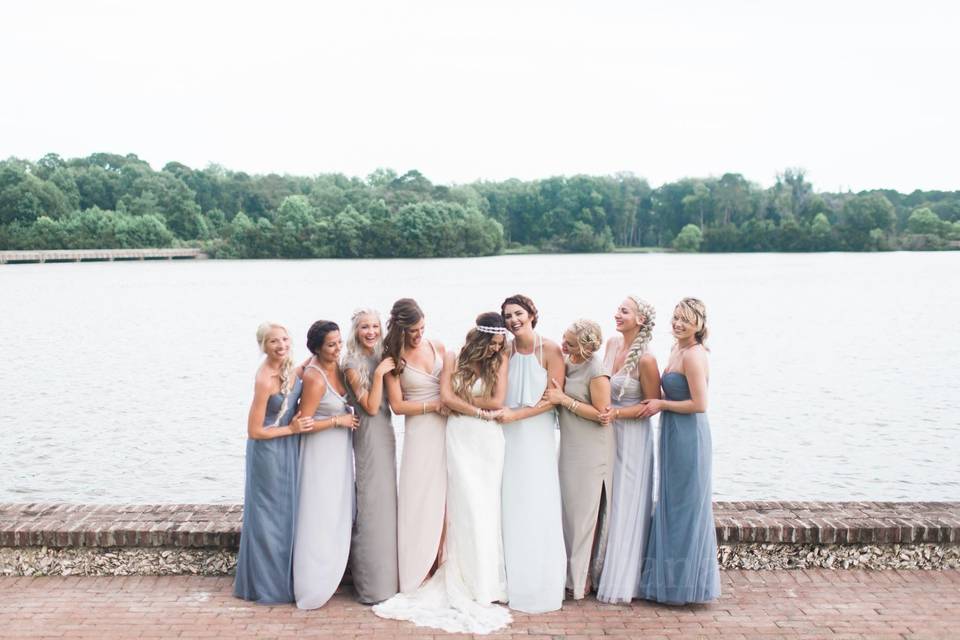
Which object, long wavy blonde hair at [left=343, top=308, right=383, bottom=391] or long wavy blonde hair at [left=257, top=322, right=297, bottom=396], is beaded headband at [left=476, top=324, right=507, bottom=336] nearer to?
long wavy blonde hair at [left=343, top=308, right=383, bottom=391]

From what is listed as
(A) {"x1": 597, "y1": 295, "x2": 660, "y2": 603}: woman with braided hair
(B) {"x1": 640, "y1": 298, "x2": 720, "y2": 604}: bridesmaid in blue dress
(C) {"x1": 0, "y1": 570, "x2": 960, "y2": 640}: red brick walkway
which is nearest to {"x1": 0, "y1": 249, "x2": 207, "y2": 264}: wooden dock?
(C) {"x1": 0, "y1": 570, "x2": 960, "y2": 640}: red brick walkway

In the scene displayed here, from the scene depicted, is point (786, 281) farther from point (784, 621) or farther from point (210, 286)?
point (784, 621)

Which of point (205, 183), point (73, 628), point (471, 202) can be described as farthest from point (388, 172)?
point (73, 628)

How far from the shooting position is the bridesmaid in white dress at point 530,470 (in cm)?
557

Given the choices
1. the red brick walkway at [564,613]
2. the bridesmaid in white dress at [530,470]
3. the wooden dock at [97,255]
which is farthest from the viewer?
the wooden dock at [97,255]

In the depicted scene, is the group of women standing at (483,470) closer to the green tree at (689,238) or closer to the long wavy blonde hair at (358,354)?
the long wavy blonde hair at (358,354)

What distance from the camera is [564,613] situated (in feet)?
17.9

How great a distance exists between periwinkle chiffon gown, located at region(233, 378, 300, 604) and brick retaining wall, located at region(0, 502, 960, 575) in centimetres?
44

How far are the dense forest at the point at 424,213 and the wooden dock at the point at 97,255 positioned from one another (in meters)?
1.29

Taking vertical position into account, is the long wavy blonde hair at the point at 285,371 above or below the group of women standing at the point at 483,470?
above

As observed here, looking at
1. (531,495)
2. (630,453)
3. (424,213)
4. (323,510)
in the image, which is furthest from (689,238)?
(323,510)

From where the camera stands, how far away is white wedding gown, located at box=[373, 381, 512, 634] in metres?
5.58

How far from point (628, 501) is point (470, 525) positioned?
38.3 inches

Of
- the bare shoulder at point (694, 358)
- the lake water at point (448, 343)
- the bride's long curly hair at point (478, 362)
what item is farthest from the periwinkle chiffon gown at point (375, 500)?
the lake water at point (448, 343)
